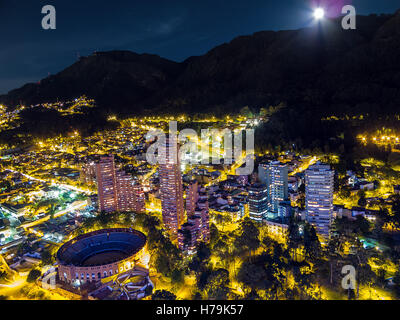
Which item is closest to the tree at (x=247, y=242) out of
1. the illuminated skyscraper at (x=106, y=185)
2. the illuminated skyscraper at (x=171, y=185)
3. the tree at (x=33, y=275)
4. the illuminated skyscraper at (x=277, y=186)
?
the illuminated skyscraper at (x=171, y=185)

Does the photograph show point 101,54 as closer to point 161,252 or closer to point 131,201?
point 131,201

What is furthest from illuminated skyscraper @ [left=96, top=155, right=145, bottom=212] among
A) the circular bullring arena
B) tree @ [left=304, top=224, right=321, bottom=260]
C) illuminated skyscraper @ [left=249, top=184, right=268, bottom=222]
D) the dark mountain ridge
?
the dark mountain ridge

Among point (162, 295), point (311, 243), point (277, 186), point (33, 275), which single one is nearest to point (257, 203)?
point (277, 186)

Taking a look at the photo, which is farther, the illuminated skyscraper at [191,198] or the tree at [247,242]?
the illuminated skyscraper at [191,198]

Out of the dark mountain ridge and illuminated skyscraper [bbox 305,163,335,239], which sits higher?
the dark mountain ridge

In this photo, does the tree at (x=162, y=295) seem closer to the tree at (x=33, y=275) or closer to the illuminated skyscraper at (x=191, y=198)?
the illuminated skyscraper at (x=191, y=198)

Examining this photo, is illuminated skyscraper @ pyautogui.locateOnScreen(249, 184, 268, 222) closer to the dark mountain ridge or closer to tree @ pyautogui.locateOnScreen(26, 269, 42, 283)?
tree @ pyautogui.locateOnScreen(26, 269, 42, 283)
